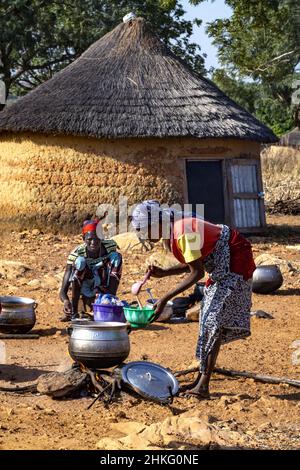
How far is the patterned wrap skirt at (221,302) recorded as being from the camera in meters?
6.03

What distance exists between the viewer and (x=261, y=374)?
682cm

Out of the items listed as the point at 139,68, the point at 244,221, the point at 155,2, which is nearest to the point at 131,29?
the point at 139,68

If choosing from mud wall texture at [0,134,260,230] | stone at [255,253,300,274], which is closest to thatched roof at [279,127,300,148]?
mud wall texture at [0,134,260,230]

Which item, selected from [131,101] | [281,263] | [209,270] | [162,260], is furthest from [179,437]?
[131,101]

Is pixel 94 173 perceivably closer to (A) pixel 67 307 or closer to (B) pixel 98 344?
(A) pixel 67 307

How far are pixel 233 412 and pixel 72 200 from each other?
9522mm

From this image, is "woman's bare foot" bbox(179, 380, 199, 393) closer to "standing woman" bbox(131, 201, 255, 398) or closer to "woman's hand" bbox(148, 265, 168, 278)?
"standing woman" bbox(131, 201, 255, 398)

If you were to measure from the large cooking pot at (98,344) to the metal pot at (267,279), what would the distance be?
4.50 metres

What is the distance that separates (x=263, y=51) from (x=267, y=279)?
1764 cm

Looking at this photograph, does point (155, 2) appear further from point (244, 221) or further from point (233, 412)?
point (233, 412)

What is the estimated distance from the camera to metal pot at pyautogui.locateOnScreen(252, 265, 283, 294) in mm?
10484

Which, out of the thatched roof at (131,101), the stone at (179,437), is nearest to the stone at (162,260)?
the thatched roof at (131,101)

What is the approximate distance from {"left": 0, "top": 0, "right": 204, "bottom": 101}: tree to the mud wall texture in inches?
380

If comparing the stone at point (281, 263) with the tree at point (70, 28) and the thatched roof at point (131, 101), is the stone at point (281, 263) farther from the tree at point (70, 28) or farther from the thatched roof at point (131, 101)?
the tree at point (70, 28)
